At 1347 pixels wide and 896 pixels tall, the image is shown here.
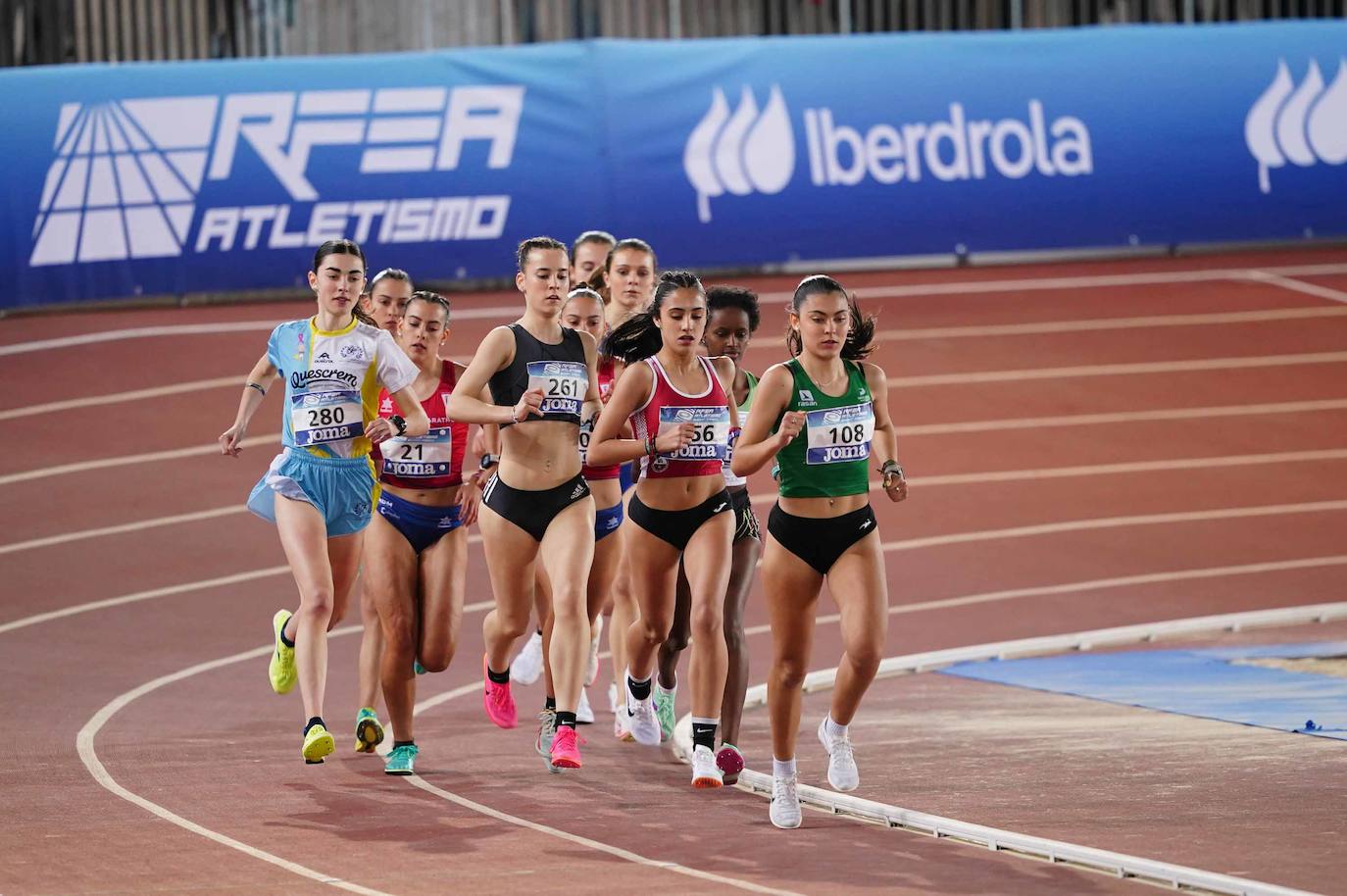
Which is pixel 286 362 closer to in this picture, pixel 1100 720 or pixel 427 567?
pixel 427 567

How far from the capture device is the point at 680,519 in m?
8.68

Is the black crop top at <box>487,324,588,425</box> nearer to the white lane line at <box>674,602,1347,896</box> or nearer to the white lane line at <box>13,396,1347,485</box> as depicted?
the white lane line at <box>674,602,1347,896</box>

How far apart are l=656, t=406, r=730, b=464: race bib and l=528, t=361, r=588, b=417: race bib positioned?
0.43 meters

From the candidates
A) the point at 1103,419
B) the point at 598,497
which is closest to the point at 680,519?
the point at 598,497

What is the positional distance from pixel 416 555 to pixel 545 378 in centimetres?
105

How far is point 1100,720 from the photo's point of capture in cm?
983

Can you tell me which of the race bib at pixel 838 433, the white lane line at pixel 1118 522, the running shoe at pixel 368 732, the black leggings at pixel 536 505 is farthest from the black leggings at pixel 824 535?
the white lane line at pixel 1118 522

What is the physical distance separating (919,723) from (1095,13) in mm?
16246

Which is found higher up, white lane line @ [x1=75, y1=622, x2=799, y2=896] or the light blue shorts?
the light blue shorts

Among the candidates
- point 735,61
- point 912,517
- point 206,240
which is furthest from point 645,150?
point 912,517

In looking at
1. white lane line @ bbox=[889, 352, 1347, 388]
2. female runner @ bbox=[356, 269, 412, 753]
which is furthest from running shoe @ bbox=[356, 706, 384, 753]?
white lane line @ bbox=[889, 352, 1347, 388]

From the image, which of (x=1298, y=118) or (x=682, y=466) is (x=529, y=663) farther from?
(x=1298, y=118)

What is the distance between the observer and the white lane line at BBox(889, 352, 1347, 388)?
18625 mm

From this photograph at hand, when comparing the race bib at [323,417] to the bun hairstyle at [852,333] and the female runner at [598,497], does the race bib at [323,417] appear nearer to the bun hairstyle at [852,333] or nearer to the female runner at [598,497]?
the female runner at [598,497]
